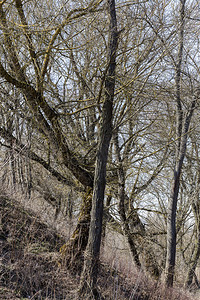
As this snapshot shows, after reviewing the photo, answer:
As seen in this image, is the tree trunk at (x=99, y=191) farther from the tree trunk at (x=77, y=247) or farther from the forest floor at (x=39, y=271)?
the tree trunk at (x=77, y=247)

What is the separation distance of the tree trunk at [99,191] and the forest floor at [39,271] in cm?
31

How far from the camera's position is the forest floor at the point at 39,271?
4.57m

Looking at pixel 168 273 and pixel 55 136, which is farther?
pixel 168 273

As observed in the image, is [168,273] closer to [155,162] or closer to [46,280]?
[155,162]

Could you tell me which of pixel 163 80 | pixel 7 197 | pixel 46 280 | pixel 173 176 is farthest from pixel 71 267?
pixel 163 80

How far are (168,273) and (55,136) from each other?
13.6 ft

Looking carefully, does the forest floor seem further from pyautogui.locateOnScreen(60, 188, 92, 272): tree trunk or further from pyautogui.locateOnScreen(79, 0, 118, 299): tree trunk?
pyautogui.locateOnScreen(79, 0, 118, 299): tree trunk

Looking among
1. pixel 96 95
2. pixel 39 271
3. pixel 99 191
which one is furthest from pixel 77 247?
pixel 96 95

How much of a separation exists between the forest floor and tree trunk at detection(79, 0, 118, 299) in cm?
31

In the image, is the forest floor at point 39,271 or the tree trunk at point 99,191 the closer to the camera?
the forest floor at point 39,271

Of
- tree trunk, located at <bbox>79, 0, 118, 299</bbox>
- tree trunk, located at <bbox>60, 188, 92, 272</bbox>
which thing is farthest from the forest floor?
tree trunk, located at <bbox>79, 0, 118, 299</bbox>

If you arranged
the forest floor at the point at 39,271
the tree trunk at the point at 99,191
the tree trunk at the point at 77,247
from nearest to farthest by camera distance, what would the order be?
the forest floor at the point at 39,271 < the tree trunk at the point at 99,191 < the tree trunk at the point at 77,247

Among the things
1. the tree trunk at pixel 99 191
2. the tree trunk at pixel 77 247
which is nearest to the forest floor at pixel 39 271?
the tree trunk at pixel 77 247

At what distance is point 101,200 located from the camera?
16.3ft
